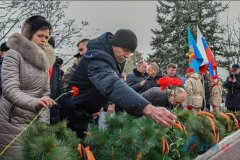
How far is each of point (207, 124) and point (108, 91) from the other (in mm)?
1458

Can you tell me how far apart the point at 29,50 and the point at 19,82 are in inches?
10.6

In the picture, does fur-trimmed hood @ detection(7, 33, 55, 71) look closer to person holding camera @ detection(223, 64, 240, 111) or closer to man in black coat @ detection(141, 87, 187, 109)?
man in black coat @ detection(141, 87, 187, 109)

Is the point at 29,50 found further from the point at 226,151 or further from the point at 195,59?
the point at 195,59

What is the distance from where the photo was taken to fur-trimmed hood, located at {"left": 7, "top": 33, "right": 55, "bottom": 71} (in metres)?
2.88

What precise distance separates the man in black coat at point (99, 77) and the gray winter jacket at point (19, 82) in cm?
25

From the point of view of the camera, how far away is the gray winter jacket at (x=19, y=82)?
103 inches

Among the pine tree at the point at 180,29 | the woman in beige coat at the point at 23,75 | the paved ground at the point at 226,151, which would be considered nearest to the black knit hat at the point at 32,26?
the woman in beige coat at the point at 23,75

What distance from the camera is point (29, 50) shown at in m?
2.90

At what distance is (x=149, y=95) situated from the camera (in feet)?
13.0

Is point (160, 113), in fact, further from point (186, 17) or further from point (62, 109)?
point (186, 17)

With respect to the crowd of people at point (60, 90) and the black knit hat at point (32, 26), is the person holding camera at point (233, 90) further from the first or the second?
the black knit hat at point (32, 26)

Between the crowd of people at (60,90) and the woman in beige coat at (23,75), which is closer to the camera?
the crowd of people at (60,90)

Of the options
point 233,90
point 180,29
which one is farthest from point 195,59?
point 180,29

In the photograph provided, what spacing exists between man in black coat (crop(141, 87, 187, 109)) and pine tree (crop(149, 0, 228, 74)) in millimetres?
22726
